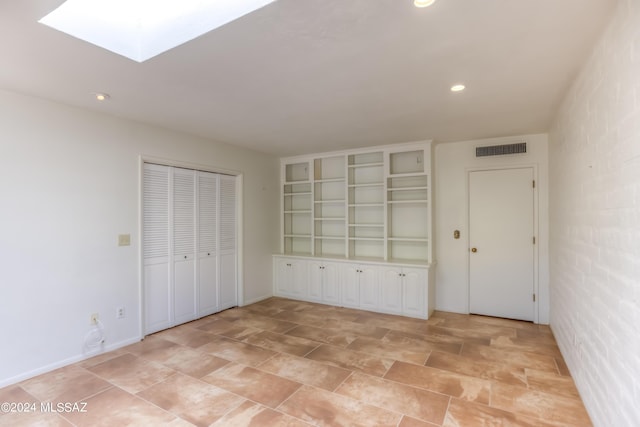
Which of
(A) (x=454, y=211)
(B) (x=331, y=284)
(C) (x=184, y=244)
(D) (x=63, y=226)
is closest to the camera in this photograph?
(D) (x=63, y=226)

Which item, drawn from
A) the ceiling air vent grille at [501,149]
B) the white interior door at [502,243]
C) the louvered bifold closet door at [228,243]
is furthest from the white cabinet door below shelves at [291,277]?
the ceiling air vent grille at [501,149]

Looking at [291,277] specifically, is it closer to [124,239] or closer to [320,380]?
[124,239]

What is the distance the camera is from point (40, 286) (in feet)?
9.61

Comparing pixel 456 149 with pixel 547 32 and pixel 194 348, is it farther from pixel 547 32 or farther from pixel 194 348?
pixel 194 348

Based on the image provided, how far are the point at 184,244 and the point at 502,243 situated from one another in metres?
4.35

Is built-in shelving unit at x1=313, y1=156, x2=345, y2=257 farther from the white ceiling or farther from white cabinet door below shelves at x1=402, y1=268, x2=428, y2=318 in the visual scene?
the white ceiling

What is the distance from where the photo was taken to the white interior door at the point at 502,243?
4316mm

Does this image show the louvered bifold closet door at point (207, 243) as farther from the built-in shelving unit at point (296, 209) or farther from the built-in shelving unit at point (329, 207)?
the built-in shelving unit at point (329, 207)

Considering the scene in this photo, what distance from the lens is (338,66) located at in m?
2.33

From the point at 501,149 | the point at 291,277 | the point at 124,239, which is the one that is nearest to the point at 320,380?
the point at 124,239

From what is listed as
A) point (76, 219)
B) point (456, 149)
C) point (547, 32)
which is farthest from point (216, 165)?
point (547, 32)

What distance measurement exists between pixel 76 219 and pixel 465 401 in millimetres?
3850

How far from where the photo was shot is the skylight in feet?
6.01

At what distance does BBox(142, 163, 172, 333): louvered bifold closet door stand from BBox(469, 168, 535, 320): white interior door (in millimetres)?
4169
